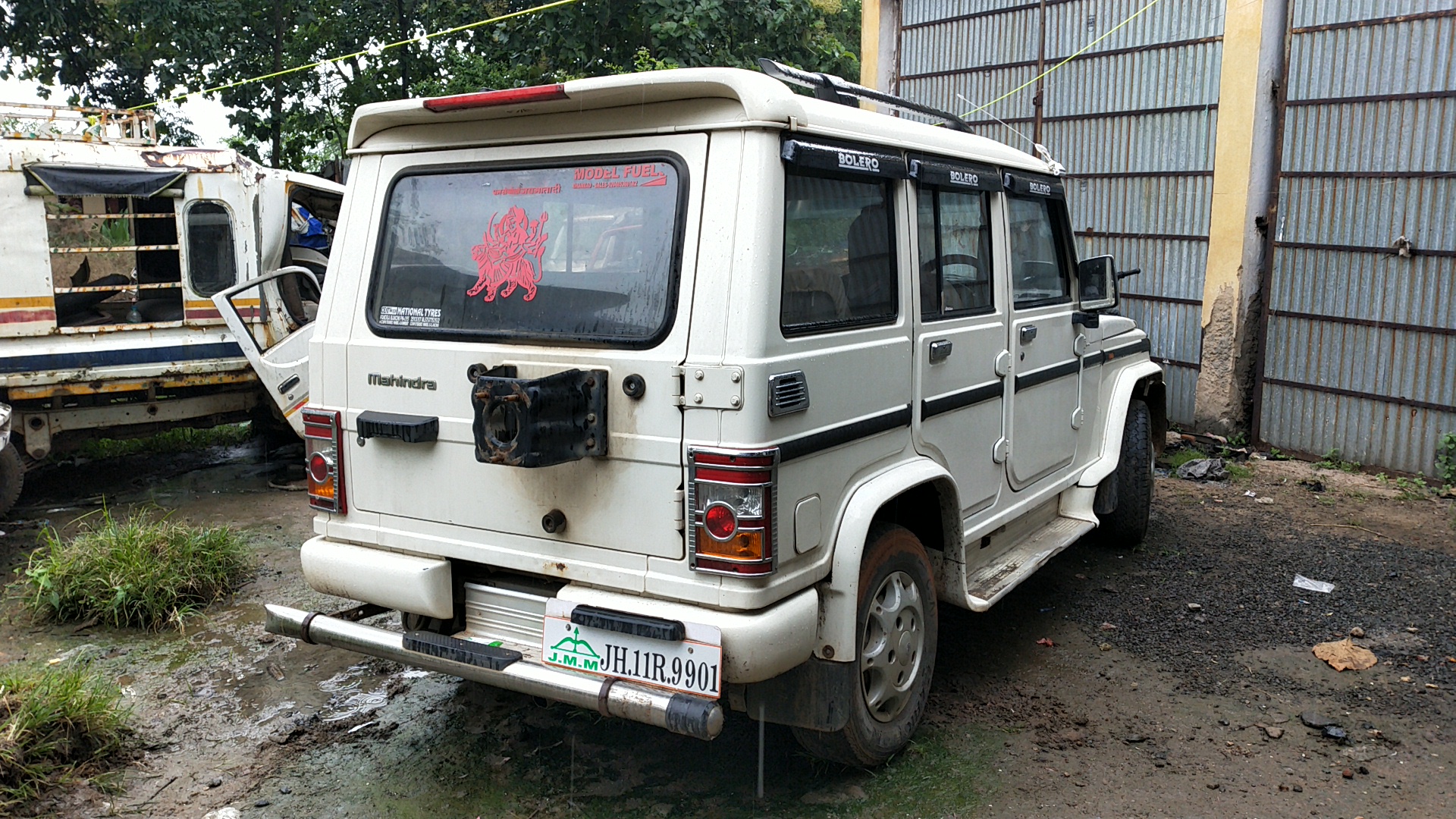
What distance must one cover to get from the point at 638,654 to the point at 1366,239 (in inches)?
260

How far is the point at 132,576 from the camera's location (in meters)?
5.21

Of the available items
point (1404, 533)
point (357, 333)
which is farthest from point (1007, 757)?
point (1404, 533)

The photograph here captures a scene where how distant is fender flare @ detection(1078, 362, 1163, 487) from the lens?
5.40 m

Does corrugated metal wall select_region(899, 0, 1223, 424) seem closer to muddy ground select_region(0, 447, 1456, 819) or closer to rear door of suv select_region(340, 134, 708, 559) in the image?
muddy ground select_region(0, 447, 1456, 819)

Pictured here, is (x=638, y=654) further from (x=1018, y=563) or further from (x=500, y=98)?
(x=1018, y=563)

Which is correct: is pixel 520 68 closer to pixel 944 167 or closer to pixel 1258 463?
pixel 1258 463

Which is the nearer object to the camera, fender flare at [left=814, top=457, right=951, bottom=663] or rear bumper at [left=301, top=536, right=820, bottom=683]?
rear bumper at [left=301, top=536, right=820, bottom=683]

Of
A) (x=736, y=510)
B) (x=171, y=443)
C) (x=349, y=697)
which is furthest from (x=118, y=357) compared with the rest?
(x=736, y=510)

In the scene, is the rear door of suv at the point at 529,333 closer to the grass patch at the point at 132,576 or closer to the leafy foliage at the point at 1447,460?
the grass patch at the point at 132,576

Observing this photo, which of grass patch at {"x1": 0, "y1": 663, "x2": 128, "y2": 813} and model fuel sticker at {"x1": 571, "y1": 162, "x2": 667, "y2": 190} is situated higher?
Result: model fuel sticker at {"x1": 571, "y1": 162, "x2": 667, "y2": 190}

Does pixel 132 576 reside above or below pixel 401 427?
below

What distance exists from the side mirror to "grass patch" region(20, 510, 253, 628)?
4512 millimetres

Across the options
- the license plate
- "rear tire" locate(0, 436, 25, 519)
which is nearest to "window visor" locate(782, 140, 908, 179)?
the license plate

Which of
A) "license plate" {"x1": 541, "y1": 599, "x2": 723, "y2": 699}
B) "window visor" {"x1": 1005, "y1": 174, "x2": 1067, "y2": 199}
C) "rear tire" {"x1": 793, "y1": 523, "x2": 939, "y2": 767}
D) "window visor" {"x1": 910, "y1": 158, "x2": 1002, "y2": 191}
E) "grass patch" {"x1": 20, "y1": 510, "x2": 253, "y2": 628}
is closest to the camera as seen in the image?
"license plate" {"x1": 541, "y1": 599, "x2": 723, "y2": 699}
